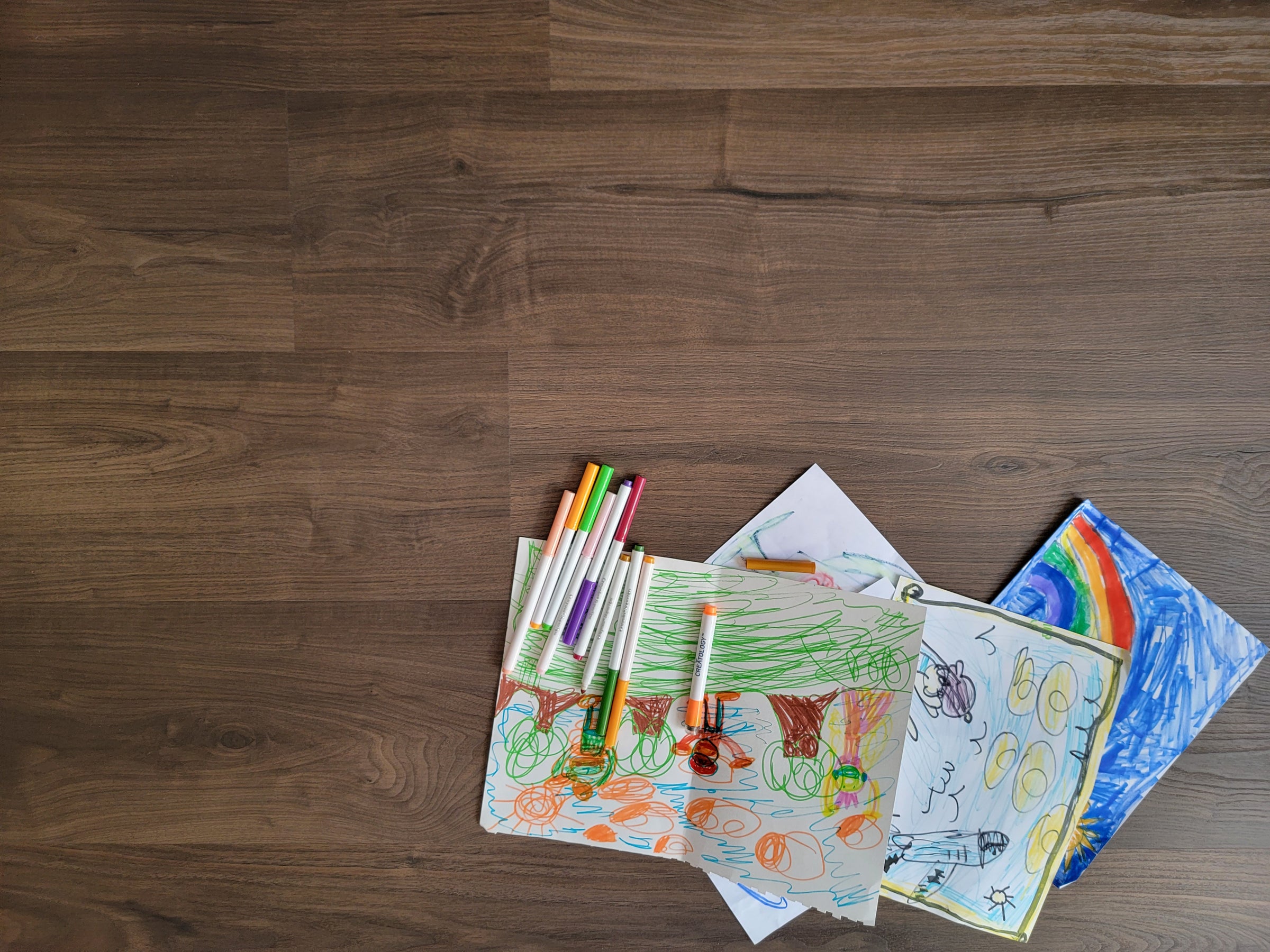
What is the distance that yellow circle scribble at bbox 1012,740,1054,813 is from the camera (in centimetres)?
75

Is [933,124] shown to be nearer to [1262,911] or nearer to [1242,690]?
[1242,690]

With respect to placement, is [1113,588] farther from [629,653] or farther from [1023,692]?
[629,653]

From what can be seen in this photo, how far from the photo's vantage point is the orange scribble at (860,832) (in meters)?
0.74

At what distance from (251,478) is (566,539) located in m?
0.35

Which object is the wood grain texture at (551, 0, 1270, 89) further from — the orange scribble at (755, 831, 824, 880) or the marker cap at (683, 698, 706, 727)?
the orange scribble at (755, 831, 824, 880)

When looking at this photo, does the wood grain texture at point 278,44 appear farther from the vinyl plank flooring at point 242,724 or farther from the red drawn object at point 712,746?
the red drawn object at point 712,746

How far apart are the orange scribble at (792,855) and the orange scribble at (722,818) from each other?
0.07 ft

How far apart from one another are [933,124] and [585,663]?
0.68 metres

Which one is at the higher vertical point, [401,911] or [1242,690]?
[1242,690]

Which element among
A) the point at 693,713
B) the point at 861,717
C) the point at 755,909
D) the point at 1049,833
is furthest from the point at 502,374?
the point at 1049,833

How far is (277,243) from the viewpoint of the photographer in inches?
30.9

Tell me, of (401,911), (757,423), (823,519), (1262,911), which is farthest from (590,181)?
(1262,911)

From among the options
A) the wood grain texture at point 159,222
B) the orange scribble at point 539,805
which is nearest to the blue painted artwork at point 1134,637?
the orange scribble at point 539,805

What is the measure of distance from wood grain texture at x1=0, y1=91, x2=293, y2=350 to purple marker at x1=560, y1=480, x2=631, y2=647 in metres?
0.39
